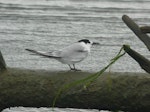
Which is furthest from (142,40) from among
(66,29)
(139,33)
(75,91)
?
(66,29)

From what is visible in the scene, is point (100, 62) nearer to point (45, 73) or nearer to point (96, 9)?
point (45, 73)

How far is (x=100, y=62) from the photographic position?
14828 millimetres

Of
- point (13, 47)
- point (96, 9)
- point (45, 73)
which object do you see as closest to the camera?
point (45, 73)

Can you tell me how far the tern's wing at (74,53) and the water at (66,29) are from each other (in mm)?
5618

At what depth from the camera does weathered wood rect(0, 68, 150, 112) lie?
5301 mm

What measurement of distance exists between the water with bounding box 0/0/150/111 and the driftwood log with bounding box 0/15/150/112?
743 cm

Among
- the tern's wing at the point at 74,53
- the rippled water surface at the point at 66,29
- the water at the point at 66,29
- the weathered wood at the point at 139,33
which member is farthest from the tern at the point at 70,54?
the rippled water surface at the point at 66,29

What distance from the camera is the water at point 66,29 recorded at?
15.0m

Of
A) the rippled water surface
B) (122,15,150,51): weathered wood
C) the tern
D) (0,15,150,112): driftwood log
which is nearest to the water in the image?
the rippled water surface

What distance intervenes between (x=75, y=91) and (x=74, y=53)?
179cm

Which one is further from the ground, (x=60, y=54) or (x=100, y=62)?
(x=60, y=54)

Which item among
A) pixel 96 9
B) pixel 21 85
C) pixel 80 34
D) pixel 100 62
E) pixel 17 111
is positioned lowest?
pixel 96 9

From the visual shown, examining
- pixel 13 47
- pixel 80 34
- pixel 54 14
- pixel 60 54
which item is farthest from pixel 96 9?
pixel 60 54

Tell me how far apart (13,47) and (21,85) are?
38.9 ft
